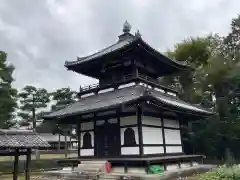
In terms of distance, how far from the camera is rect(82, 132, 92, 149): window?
18.3 metres

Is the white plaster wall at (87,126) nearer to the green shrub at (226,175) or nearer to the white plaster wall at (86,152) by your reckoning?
the white plaster wall at (86,152)

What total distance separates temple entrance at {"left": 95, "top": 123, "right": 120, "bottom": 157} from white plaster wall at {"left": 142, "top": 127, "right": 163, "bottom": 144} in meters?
1.79

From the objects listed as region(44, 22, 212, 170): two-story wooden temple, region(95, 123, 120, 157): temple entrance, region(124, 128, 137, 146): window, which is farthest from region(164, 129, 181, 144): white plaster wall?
region(95, 123, 120, 157): temple entrance

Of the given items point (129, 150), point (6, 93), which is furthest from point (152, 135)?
point (6, 93)

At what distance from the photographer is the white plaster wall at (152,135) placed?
16.1 metres

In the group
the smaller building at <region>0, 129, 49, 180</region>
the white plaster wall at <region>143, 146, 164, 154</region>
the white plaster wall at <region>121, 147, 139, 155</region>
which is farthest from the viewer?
the white plaster wall at <region>143, 146, 164, 154</region>

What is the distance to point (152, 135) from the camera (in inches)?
659

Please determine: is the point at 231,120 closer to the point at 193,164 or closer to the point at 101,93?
the point at 193,164

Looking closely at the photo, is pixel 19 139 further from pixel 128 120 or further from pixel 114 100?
pixel 128 120

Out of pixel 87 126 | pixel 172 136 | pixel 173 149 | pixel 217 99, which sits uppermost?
pixel 217 99

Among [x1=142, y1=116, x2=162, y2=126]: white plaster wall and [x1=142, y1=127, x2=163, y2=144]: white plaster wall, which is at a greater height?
[x1=142, y1=116, x2=162, y2=126]: white plaster wall

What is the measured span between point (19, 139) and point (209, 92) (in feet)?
87.9

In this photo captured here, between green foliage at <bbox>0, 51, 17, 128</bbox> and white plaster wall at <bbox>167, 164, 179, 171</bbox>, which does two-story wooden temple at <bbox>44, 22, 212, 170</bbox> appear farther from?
green foliage at <bbox>0, 51, 17, 128</bbox>

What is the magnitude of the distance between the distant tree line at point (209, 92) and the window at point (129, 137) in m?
14.6
